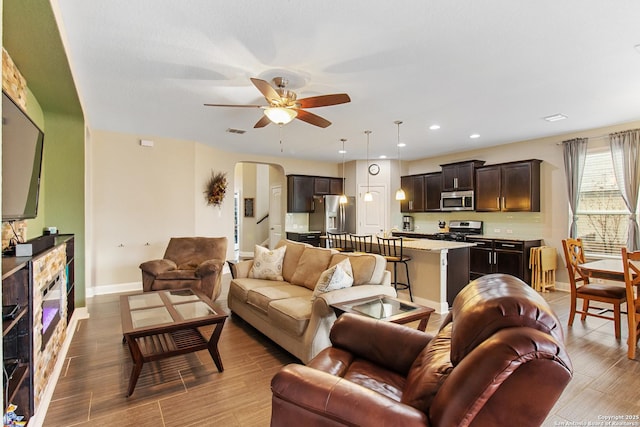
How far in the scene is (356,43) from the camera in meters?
2.70

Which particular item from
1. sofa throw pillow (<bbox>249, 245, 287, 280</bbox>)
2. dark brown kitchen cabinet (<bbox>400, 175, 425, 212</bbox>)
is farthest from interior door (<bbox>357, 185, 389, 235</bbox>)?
sofa throw pillow (<bbox>249, 245, 287, 280</bbox>)

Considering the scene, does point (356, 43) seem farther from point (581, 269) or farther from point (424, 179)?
point (424, 179)

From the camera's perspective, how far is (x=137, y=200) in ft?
19.0

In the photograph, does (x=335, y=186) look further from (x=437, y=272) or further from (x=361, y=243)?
(x=437, y=272)

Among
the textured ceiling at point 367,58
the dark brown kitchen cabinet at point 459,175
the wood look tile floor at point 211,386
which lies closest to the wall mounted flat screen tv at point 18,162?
the textured ceiling at point 367,58

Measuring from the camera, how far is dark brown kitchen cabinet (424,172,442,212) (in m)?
7.48

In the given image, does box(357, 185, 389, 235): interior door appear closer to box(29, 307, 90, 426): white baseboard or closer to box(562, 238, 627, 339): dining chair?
box(562, 238, 627, 339): dining chair

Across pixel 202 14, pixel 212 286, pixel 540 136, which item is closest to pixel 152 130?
pixel 212 286

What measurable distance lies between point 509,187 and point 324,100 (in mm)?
4616

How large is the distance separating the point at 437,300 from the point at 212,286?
9.61 feet

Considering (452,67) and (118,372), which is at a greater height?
(452,67)

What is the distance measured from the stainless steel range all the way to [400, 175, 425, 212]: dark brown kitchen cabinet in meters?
0.92

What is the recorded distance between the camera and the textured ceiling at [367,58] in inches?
90.7

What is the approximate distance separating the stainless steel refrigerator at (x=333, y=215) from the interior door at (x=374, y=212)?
0.18 metres
